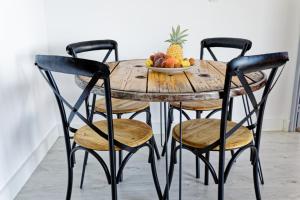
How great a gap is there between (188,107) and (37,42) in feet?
4.47

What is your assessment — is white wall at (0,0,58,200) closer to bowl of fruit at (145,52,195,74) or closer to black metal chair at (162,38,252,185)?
bowl of fruit at (145,52,195,74)

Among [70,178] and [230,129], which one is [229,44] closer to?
[230,129]

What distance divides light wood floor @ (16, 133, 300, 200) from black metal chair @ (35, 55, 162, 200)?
0.81 feet

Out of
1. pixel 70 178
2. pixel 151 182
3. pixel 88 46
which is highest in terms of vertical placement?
pixel 88 46

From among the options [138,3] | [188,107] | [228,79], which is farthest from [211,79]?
[138,3]

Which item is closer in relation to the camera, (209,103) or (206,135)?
(206,135)

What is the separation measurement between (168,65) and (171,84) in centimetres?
25

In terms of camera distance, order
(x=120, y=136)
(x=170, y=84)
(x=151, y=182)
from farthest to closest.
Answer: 1. (x=151, y=182)
2. (x=120, y=136)
3. (x=170, y=84)

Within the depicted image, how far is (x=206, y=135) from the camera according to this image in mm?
1688

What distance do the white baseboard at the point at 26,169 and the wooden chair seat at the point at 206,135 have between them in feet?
3.62

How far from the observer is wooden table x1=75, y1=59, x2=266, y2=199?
4.54ft

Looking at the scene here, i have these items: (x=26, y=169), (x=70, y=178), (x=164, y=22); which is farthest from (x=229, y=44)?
(x=26, y=169)

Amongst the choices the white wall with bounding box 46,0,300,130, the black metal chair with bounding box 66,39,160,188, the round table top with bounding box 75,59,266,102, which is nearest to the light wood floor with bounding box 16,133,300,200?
the black metal chair with bounding box 66,39,160,188

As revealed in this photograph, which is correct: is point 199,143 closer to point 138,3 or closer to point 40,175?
point 40,175
